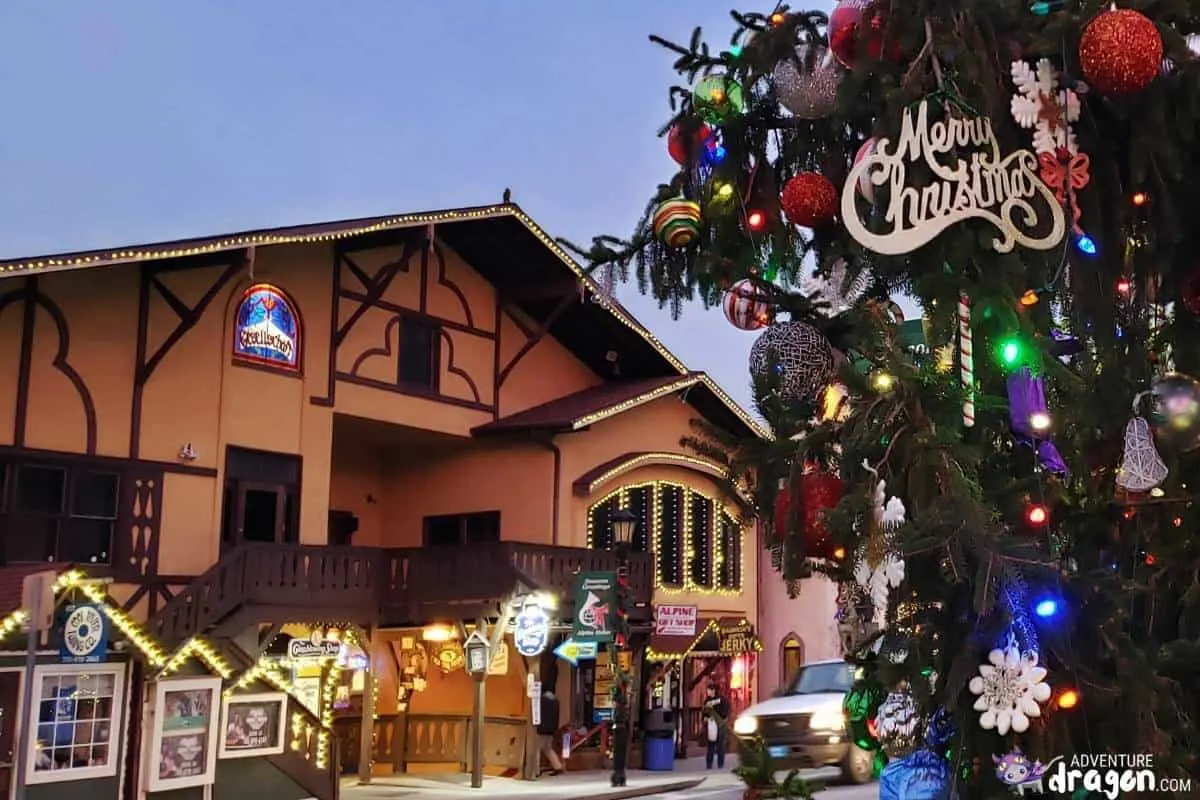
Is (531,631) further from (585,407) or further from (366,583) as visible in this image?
(585,407)

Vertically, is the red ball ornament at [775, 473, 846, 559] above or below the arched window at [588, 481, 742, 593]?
below

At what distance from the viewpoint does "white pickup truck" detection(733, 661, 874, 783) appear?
17.1 metres

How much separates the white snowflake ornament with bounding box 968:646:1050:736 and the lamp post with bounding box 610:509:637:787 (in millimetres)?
17193

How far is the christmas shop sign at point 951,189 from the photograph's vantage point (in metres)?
5.15

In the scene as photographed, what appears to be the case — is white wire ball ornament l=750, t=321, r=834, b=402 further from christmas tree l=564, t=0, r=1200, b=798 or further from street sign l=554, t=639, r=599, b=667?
street sign l=554, t=639, r=599, b=667

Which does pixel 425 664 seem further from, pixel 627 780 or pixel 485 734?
pixel 627 780

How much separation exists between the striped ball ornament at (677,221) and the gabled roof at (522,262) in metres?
13.3

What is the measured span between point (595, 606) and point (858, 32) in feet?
57.4

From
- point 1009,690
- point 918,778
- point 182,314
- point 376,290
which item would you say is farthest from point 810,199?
point 376,290

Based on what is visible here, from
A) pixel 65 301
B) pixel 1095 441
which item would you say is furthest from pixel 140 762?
pixel 1095 441

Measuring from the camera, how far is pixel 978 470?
527cm

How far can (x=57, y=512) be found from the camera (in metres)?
19.5

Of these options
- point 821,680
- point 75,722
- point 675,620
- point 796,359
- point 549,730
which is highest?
point 796,359

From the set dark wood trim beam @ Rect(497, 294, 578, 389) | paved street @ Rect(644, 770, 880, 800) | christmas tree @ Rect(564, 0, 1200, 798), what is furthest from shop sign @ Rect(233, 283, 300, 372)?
christmas tree @ Rect(564, 0, 1200, 798)
